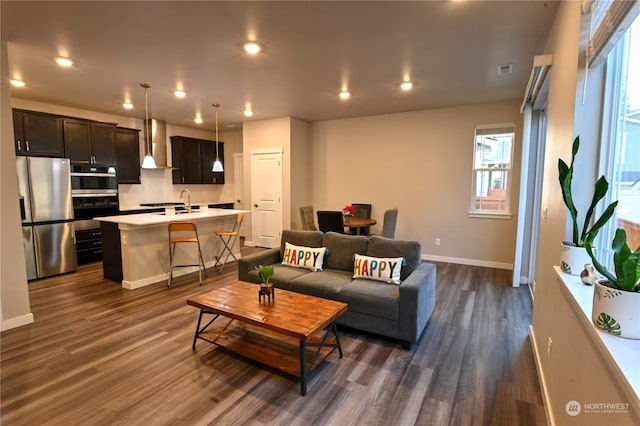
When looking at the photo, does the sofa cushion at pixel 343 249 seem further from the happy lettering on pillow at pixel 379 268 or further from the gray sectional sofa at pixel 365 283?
the happy lettering on pillow at pixel 379 268

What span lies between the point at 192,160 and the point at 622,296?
7.91m

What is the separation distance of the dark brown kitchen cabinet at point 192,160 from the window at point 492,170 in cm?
615

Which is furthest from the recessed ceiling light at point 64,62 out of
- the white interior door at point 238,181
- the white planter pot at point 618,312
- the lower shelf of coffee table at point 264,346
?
the white planter pot at point 618,312

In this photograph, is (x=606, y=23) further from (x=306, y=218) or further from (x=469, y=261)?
(x=306, y=218)

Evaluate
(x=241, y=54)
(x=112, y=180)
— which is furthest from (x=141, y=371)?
(x=112, y=180)

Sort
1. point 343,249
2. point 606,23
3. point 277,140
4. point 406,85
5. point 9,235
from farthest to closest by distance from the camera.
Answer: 1. point 277,140
2. point 406,85
3. point 343,249
4. point 9,235
5. point 606,23

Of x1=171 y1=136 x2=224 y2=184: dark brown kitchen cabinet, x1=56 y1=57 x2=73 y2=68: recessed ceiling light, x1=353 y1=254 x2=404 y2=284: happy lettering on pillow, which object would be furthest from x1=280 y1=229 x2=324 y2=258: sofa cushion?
x1=171 y1=136 x2=224 y2=184: dark brown kitchen cabinet

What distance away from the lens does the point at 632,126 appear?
1.45m

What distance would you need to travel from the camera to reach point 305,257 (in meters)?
3.70

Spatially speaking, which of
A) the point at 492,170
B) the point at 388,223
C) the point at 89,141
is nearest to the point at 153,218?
the point at 89,141

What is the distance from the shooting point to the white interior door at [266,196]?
265 inches

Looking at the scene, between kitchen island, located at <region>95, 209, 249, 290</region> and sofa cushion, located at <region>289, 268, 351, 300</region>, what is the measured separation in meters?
2.36

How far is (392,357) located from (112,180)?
5932mm

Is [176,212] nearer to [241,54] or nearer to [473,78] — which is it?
[241,54]
